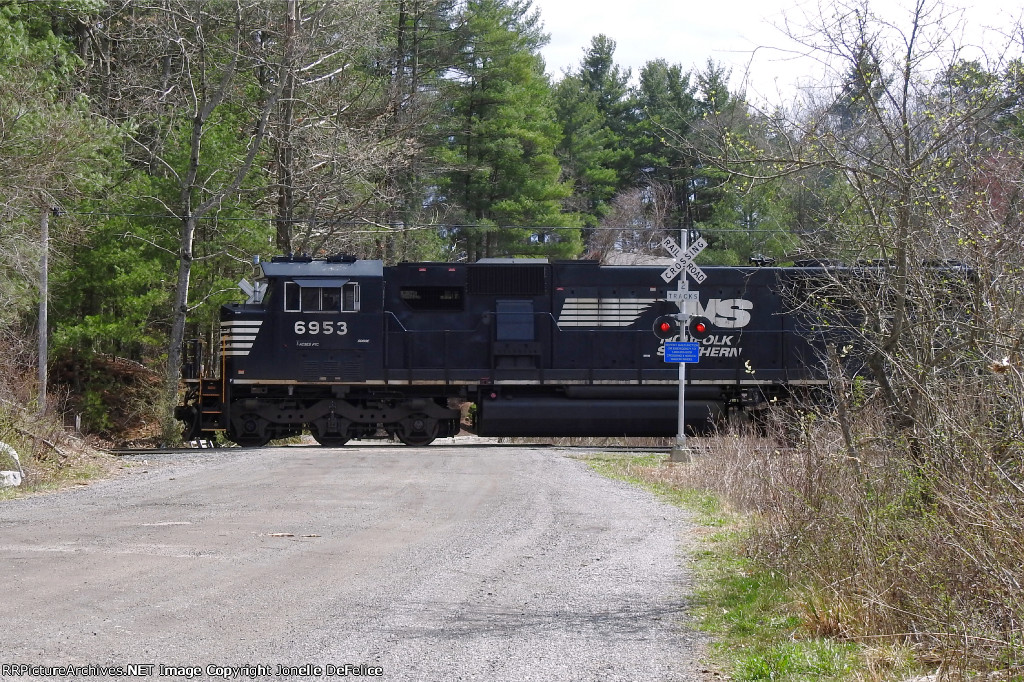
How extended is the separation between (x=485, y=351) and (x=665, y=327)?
4125mm

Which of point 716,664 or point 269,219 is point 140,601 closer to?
point 716,664

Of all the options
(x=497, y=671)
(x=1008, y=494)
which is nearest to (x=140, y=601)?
(x=497, y=671)

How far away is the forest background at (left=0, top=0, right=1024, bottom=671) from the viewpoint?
658 cm

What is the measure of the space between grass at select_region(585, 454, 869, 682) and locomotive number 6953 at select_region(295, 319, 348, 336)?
12.8 meters

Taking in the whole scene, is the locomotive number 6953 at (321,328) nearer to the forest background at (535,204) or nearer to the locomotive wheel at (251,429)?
the locomotive wheel at (251,429)

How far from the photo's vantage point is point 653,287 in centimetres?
2228

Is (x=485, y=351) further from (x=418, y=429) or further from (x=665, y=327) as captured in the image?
(x=665, y=327)

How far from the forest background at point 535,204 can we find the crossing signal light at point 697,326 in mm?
2615

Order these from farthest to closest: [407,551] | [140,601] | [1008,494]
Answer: [407,551] < [140,601] < [1008,494]

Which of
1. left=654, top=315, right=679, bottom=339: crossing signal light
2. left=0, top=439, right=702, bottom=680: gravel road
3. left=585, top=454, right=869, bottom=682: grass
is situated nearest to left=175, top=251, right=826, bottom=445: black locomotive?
left=654, top=315, right=679, bottom=339: crossing signal light

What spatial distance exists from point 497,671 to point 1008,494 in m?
2.93

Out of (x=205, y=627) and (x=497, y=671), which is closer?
(x=497, y=671)

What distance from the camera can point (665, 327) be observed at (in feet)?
65.2

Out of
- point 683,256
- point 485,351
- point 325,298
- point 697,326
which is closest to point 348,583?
point 683,256
